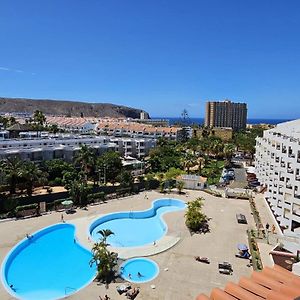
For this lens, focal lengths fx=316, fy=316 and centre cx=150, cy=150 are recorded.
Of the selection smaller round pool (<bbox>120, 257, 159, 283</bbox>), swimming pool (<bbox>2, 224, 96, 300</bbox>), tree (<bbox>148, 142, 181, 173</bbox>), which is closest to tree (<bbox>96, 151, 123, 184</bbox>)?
tree (<bbox>148, 142, 181, 173</bbox>)

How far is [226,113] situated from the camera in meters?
180

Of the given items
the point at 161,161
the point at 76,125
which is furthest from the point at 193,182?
the point at 76,125

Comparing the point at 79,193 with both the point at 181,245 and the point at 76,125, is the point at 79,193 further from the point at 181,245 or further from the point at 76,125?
the point at 76,125

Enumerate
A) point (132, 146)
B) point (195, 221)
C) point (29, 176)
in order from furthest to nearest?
point (132, 146), point (29, 176), point (195, 221)

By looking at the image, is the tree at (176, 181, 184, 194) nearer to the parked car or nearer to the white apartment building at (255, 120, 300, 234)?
the parked car

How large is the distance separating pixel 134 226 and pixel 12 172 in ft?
53.9

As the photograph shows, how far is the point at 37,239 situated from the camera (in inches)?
1170

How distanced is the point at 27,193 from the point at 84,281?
21.6m

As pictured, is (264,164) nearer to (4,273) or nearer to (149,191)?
(149,191)

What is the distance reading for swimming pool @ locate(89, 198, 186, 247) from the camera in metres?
30.6

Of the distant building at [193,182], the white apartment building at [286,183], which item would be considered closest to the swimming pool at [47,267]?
the white apartment building at [286,183]

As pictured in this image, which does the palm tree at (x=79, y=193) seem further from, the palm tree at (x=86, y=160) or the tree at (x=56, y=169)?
the palm tree at (x=86, y=160)

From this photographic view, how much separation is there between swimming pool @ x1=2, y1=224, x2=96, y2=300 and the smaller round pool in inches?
93.6

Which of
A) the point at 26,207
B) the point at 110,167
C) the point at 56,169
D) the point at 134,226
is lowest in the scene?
the point at 134,226
